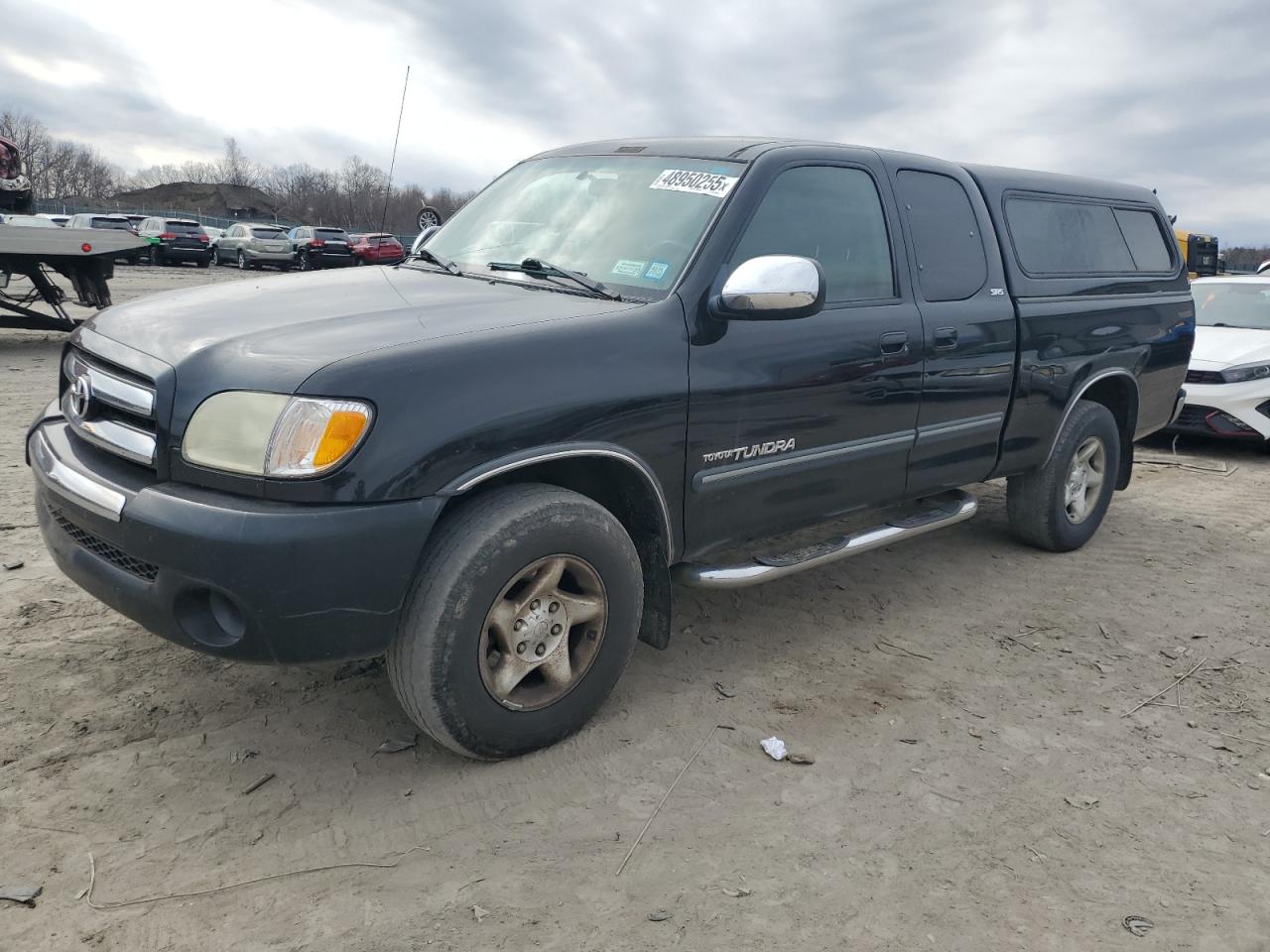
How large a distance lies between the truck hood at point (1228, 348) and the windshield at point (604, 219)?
20.6ft

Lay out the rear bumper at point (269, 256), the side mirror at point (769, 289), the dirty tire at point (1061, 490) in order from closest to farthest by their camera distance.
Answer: the side mirror at point (769, 289)
the dirty tire at point (1061, 490)
the rear bumper at point (269, 256)

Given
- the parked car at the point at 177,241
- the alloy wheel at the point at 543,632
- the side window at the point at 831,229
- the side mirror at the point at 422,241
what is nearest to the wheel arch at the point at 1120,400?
the side window at the point at 831,229

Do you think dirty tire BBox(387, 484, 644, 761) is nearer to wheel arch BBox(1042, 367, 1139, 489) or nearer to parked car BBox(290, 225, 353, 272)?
wheel arch BBox(1042, 367, 1139, 489)

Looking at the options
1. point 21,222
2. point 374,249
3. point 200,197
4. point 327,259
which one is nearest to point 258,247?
point 327,259

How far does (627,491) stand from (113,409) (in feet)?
5.09

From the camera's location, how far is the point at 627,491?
10.5 ft

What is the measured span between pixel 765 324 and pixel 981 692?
1610mm

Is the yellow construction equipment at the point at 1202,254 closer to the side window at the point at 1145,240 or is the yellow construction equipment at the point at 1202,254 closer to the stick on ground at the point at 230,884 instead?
the side window at the point at 1145,240

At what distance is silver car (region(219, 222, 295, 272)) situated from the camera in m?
29.8

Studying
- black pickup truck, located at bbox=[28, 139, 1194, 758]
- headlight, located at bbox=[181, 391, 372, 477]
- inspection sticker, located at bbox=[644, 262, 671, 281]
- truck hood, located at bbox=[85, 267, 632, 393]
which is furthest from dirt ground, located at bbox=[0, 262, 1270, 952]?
inspection sticker, located at bbox=[644, 262, 671, 281]

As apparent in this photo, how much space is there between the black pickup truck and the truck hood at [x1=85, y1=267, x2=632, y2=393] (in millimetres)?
16

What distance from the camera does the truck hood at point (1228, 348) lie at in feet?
27.0

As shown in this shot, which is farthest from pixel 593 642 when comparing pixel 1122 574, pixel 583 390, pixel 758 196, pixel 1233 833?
pixel 1122 574

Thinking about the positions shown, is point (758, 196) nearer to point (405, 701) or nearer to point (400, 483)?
point (400, 483)
